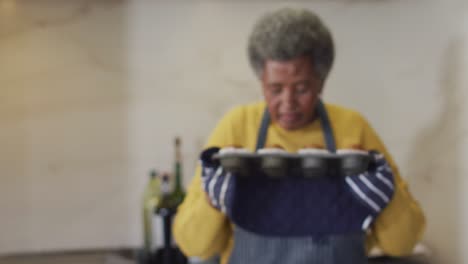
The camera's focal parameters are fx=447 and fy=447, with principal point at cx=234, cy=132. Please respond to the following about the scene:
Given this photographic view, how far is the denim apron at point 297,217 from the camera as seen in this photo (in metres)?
0.72

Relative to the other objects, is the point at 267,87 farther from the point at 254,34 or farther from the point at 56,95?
the point at 56,95

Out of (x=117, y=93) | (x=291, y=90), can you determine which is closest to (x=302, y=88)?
(x=291, y=90)

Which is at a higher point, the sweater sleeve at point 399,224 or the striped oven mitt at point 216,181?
the striped oven mitt at point 216,181

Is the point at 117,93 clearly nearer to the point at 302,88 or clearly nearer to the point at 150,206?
the point at 150,206

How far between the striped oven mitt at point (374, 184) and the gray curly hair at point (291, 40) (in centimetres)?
19

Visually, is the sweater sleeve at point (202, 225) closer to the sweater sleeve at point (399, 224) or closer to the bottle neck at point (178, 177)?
the sweater sleeve at point (399, 224)

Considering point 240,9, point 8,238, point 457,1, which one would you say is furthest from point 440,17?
point 8,238

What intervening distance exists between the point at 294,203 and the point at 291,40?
10.3 inches

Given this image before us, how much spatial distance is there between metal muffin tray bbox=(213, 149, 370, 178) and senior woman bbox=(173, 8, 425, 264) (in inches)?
1.6

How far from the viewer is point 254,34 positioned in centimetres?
76

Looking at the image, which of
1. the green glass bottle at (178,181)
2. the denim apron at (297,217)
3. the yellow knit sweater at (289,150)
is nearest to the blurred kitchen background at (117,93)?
the green glass bottle at (178,181)

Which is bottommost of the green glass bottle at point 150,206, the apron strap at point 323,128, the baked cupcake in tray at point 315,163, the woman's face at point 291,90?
the green glass bottle at point 150,206

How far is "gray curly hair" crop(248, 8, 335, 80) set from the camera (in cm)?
72

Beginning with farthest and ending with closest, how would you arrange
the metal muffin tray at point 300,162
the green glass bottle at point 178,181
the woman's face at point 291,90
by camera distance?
the green glass bottle at point 178,181, the woman's face at point 291,90, the metal muffin tray at point 300,162
